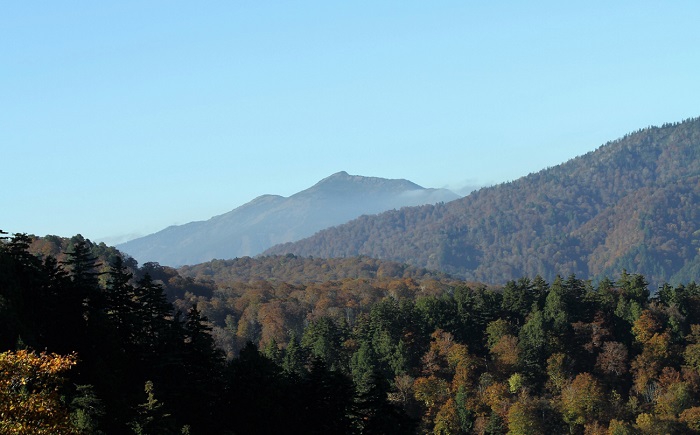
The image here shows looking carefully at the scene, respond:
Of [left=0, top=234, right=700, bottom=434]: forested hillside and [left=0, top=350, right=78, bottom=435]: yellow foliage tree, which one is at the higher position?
[left=0, top=350, right=78, bottom=435]: yellow foliage tree

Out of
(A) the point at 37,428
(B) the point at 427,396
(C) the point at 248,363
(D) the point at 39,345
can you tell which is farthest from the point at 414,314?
(A) the point at 37,428

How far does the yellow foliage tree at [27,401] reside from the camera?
2544 cm

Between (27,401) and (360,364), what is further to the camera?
(360,364)

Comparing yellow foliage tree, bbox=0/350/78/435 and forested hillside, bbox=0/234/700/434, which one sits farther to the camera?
forested hillside, bbox=0/234/700/434

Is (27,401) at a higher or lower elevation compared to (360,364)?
higher

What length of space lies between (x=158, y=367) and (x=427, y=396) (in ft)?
181

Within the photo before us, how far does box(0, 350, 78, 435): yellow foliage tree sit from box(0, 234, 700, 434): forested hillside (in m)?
0.04

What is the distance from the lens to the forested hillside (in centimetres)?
4750

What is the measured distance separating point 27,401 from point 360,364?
3478 inches

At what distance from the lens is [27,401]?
25.8 m

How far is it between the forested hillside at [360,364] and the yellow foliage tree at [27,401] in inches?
1.6

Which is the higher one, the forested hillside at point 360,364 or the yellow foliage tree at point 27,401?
the yellow foliage tree at point 27,401

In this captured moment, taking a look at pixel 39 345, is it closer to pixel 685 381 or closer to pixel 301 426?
pixel 301 426

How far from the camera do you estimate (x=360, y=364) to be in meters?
112
